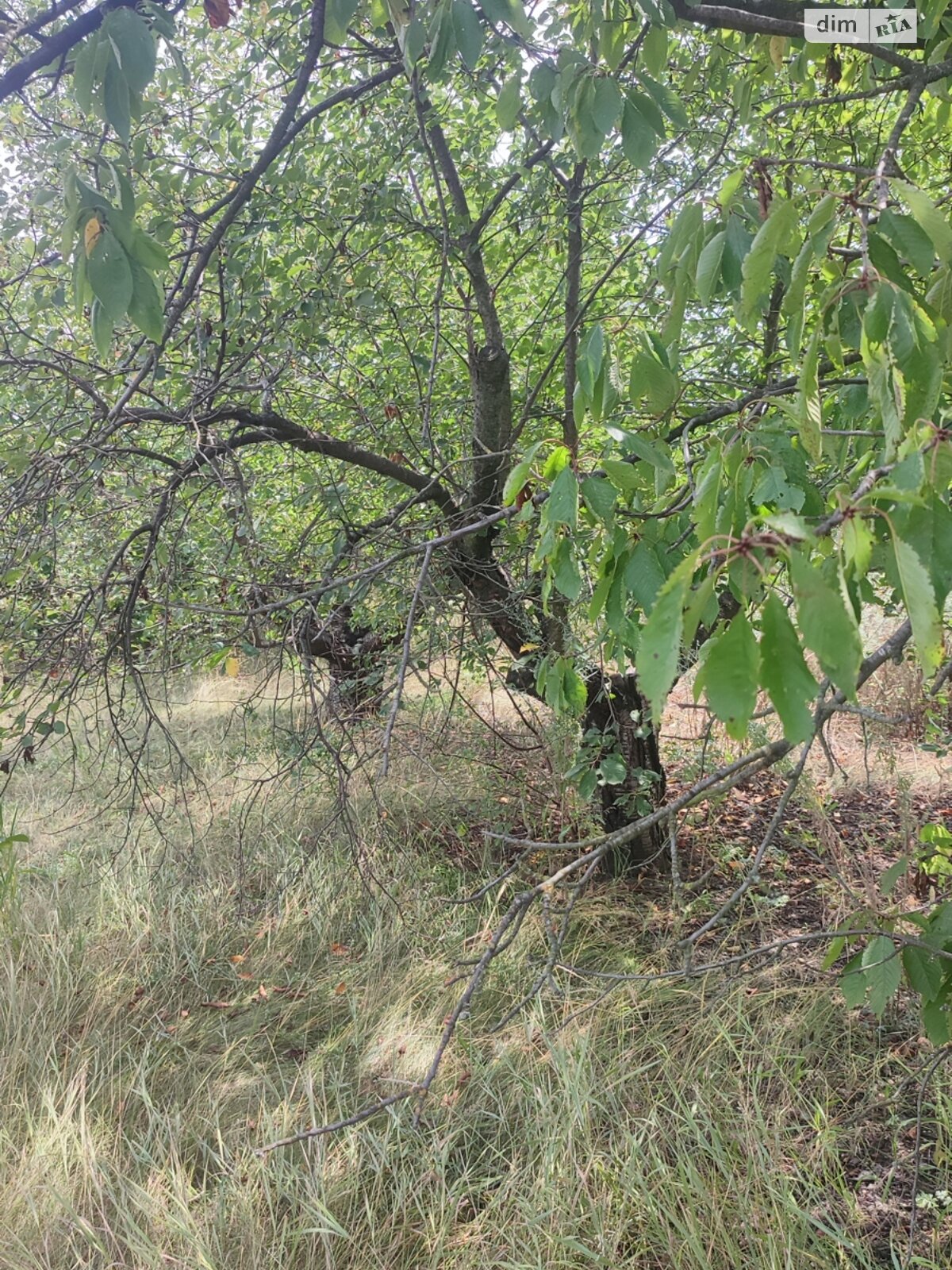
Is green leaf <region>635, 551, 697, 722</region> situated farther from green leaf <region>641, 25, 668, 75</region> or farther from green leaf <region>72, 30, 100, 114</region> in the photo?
green leaf <region>641, 25, 668, 75</region>

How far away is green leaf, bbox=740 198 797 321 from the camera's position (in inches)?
30.4

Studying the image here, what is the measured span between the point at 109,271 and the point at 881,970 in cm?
161

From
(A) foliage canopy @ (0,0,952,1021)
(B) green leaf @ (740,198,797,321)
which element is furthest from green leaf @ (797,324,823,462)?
(B) green leaf @ (740,198,797,321)

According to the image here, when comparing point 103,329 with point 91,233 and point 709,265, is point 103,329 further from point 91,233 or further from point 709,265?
point 709,265

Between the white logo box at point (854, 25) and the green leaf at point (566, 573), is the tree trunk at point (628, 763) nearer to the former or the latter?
the green leaf at point (566, 573)

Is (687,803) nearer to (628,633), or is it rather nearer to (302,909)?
(628,633)

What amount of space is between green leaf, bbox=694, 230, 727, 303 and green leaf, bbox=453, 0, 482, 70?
0.43 metres

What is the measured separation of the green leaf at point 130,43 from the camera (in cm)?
86

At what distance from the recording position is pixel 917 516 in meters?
0.69

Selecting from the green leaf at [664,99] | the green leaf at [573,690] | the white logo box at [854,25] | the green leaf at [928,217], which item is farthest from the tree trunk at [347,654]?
the white logo box at [854,25]

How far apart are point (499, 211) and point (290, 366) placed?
143cm

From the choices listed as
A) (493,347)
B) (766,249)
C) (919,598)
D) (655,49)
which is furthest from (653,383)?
(493,347)

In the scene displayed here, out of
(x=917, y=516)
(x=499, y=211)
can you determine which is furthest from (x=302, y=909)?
(x=499, y=211)

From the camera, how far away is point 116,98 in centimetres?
88
